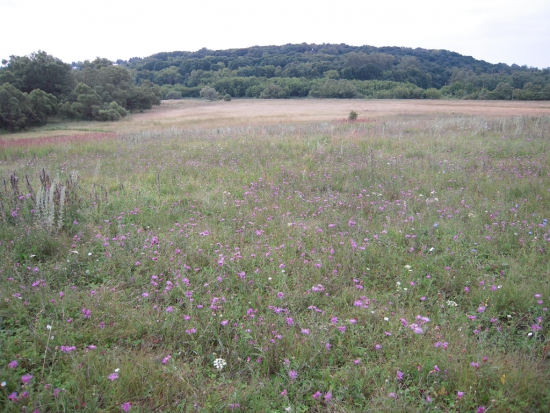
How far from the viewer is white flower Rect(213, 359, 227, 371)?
2.56 metres

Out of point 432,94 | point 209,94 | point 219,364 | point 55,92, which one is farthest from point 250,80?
point 219,364

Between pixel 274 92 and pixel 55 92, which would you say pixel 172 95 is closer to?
pixel 274 92

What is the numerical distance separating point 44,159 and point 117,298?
9.64m

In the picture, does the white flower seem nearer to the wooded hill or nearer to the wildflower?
the wildflower

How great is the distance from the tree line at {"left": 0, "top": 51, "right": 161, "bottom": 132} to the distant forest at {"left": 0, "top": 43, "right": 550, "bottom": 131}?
10 centimetres

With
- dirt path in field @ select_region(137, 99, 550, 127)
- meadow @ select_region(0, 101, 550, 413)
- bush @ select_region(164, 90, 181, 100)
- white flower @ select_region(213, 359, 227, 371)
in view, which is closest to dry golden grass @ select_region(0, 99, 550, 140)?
dirt path in field @ select_region(137, 99, 550, 127)

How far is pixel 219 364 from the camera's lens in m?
2.58

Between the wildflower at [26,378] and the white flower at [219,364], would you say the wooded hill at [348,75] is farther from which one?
the wildflower at [26,378]

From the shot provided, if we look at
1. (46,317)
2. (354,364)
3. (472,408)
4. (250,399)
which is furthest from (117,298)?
(472,408)

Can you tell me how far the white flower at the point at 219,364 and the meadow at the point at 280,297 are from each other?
1cm

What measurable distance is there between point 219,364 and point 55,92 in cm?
5313

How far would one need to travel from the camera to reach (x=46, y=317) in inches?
119

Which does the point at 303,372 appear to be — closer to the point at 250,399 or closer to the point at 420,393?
the point at 250,399

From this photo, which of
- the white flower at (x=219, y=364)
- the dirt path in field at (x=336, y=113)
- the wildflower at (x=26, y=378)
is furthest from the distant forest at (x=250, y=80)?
the white flower at (x=219, y=364)
